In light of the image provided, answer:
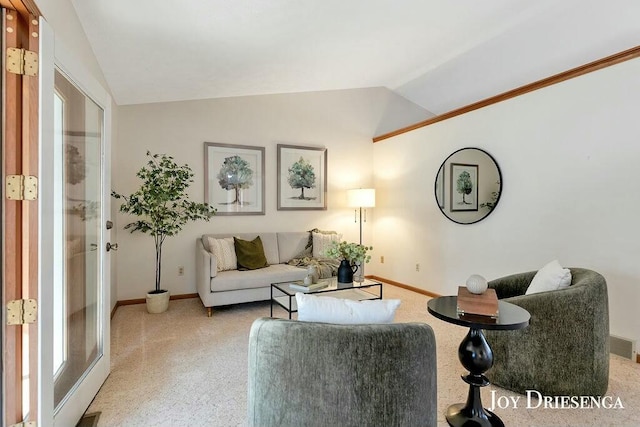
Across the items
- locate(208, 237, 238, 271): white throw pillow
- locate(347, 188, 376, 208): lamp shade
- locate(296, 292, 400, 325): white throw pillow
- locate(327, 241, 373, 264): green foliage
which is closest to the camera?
locate(296, 292, 400, 325): white throw pillow

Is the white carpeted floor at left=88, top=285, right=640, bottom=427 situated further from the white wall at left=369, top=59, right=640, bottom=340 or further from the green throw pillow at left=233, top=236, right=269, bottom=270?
the white wall at left=369, top=59, right=640, bottom=340

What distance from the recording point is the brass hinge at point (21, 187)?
1393mm

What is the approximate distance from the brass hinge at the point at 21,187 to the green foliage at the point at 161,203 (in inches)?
84.1

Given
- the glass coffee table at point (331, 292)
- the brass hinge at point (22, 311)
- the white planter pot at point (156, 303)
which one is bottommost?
the white planter pot at point (156, 303)

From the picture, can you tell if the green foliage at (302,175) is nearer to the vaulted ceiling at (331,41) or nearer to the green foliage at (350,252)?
the vaulted ceiling at (331,41)

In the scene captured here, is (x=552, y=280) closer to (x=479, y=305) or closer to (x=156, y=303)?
(x=479, y=305)

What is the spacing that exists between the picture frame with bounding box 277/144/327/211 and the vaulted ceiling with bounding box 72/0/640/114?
885 mm

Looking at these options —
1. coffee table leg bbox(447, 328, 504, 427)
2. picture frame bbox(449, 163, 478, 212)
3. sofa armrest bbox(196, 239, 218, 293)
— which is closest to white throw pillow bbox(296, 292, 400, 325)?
coffee table leg bbox(447, 328, 504, 427)

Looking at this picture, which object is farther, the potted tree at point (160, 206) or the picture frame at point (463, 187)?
the picture frame at point (463, 187)

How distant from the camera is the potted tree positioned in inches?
140

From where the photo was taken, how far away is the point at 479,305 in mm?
1705

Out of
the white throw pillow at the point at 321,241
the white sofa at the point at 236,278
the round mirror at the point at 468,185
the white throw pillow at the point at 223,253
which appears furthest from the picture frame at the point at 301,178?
the round mirror at the point at 468,185

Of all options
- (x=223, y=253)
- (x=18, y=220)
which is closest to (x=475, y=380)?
(x=18, y=220)

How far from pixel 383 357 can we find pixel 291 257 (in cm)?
346
